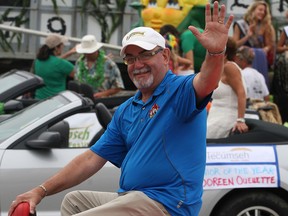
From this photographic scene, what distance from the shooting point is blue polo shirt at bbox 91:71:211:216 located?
4.13 m

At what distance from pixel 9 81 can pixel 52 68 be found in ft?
4.79

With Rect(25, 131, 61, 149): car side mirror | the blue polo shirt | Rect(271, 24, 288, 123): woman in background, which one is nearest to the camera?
the blue polo shirt

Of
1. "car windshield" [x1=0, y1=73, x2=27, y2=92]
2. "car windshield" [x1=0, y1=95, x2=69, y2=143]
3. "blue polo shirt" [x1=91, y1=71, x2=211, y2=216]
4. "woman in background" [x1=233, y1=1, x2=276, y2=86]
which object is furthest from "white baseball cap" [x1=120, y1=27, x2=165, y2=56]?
"woman in background" [x1=233, y1=1, x2=276, y2=86]

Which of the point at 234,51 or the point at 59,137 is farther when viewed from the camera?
the point at 234,51

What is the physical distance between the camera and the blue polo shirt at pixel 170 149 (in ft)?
13.5

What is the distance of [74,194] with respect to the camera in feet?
14.5

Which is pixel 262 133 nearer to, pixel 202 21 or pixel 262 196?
pixel 262 196

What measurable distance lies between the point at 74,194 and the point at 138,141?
471 mm

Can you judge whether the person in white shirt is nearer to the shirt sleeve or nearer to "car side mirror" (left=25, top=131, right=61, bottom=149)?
"car side mirror" (left=25, top=131, right=61, bottom=149)

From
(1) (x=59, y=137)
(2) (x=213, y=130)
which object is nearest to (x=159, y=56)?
(1) (x=59, y=137)

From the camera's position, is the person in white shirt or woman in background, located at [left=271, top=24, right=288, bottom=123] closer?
the person in white shirt

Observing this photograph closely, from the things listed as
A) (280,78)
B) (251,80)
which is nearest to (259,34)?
(280,78)

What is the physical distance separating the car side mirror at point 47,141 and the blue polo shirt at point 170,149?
2.63m

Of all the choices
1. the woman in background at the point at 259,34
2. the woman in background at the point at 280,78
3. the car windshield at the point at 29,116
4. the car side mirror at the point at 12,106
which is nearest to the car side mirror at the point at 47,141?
the car windshield at the point at 29,116
